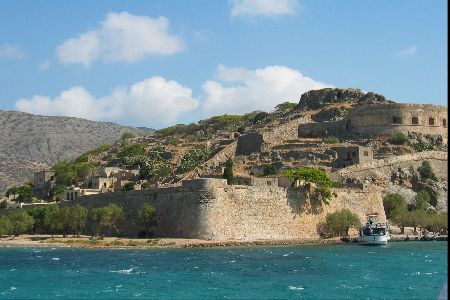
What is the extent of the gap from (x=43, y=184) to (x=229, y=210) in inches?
1337

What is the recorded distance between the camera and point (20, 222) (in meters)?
59.3

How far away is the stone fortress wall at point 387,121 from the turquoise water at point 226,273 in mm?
25935

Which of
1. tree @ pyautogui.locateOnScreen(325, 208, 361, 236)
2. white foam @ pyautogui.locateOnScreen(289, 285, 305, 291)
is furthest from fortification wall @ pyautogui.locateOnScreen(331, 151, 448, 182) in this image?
white foam @ pyautogui.locateOnScreen(289, 285, 305, 291)

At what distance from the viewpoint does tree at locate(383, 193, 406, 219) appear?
61031mm

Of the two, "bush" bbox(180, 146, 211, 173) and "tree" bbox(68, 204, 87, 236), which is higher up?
"bush" bbox(180, 146, 211, 173)

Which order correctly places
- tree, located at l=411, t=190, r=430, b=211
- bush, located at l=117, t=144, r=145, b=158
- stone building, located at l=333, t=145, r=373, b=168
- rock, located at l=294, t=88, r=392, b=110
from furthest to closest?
bush, located at l=117, t=144, r=145, b=158 < rock, located at l=294, t=88, r=392, b=110 < stone building, located at l=333, t=145, r=373, b=168 < tree, located at l=411, t=190, r=430, b=211

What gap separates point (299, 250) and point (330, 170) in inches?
691

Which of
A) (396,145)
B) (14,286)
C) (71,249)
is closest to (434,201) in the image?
(396,145)

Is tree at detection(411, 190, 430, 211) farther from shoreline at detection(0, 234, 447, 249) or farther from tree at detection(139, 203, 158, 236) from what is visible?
tree at detection(139, 203, 158, 236)

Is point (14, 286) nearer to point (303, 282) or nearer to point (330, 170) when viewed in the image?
point (303, 282)

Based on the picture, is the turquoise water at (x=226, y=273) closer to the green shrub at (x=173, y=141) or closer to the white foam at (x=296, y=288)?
the white foam at (x=296, y=288)

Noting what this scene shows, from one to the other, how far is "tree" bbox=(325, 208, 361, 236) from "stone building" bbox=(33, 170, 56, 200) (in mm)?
34194

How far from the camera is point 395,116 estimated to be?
238 feet

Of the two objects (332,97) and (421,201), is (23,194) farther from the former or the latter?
(421,201)
